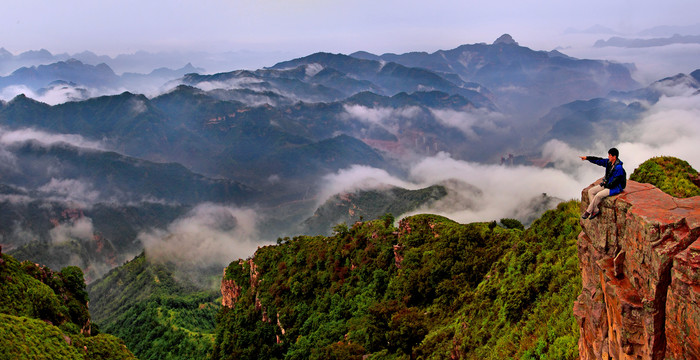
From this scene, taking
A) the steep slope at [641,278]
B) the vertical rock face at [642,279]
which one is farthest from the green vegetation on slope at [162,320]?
the vertical rock face at [642,279]

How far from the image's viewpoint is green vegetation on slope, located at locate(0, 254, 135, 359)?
3516 cm

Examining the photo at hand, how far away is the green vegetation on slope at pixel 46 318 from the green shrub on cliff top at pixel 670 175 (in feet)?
138

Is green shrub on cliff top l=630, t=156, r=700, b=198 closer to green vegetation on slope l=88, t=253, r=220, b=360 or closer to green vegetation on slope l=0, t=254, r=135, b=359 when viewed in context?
green vegetation on slope l=0, t=254, r=135, b=359

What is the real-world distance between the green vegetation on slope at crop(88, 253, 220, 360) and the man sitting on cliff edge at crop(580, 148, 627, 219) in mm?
61370

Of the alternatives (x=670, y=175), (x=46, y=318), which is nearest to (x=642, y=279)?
(x=670, y=175)

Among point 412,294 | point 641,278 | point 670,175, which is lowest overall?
point 412,294

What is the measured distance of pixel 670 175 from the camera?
54.3 feet

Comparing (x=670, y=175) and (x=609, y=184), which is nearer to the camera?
(x=609, y=184)

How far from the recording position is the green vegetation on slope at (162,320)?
71.9 m

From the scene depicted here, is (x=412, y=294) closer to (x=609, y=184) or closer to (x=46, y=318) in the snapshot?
(x=609, y=184)

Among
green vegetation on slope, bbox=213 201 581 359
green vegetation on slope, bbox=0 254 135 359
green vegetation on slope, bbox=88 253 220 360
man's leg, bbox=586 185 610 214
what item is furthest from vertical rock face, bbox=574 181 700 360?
green vegetation on slope, bbox=88 253 220 360

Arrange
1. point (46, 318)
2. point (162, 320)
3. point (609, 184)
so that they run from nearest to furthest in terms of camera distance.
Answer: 1. point (609, 184)
2. point (46, 318)
3. point (162, 320)

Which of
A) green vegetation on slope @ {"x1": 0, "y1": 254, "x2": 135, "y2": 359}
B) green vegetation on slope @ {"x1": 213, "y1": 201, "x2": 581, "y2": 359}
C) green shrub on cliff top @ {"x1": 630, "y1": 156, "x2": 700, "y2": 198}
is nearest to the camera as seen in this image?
green shrub on cliff top @ {"x1": 630, "y1": 156, "x2": 700, "y2": 198}

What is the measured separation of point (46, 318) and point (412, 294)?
39680 mm
